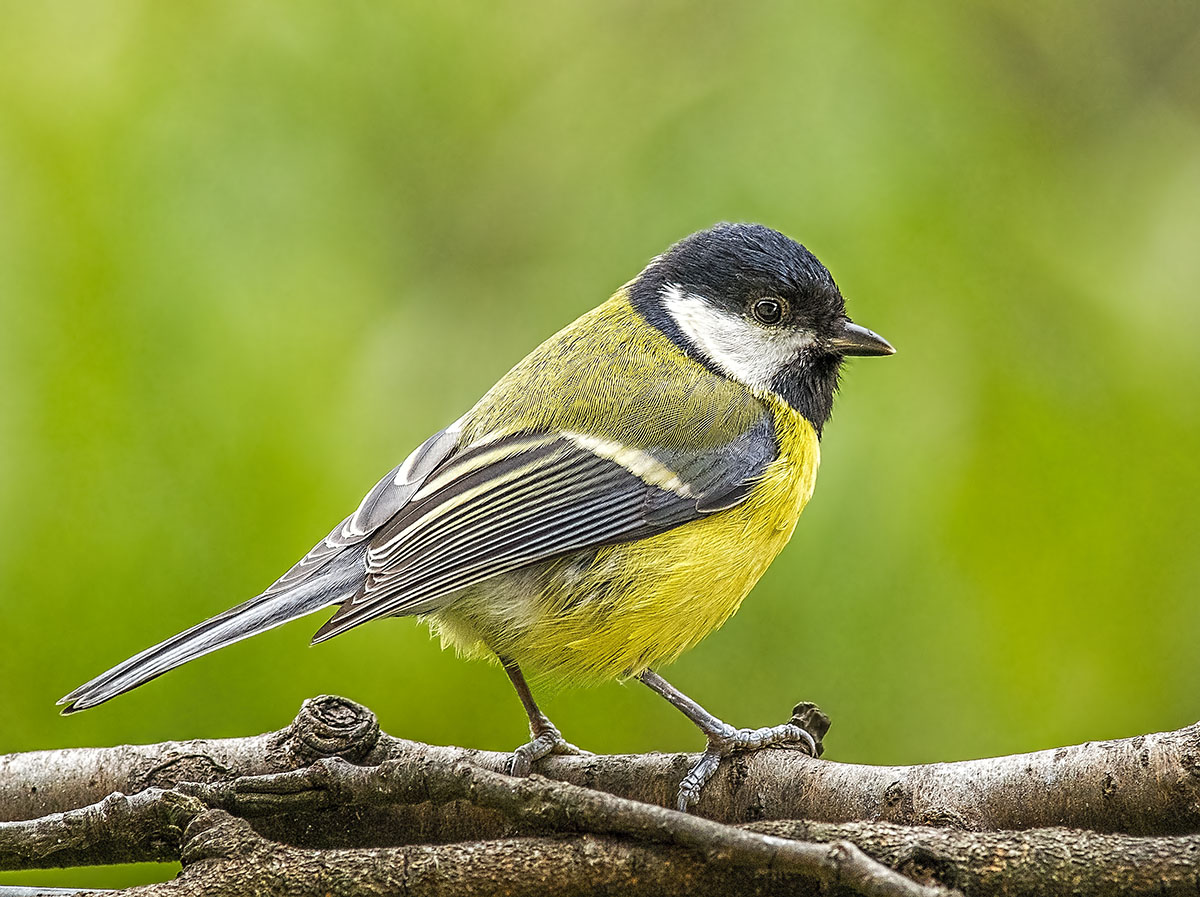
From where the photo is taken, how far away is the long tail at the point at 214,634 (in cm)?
171

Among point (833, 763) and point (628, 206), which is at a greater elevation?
point (628, 206)

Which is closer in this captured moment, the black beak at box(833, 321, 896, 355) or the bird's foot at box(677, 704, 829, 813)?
the bird's foot at box(677, 704, 829, 813)

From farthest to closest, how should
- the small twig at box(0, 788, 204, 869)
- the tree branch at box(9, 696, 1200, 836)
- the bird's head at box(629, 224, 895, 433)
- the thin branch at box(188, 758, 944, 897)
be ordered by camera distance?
the bird's head at box(629, 224, 895, 433), the small twig at box(0, 788, 204, 869), the tree branch at box(9, 696, 1200, 836), the thin branch at box(188, 758, 944, 897)

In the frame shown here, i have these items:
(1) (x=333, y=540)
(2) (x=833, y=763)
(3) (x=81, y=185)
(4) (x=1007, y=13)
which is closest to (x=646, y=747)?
(2) (x=833, y=763)

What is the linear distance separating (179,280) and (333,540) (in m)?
0.50

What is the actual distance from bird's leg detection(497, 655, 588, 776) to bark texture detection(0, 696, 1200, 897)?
0.04 m

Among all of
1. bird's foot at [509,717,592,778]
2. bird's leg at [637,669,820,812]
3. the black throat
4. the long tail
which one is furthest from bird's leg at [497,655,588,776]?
the black throat

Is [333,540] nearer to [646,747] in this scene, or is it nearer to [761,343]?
[646,747]

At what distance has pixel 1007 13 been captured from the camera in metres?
2.26

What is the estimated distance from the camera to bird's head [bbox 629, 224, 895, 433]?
2365 mm

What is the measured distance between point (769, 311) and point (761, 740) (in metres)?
0.90

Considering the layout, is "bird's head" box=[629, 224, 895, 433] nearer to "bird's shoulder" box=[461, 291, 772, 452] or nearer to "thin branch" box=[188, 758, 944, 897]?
"bird's shoulder" box=[461, 291, 772, 452]

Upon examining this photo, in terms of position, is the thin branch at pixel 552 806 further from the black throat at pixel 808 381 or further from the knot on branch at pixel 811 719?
the black throat at pixel 808 381

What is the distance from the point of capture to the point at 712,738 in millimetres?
1901
